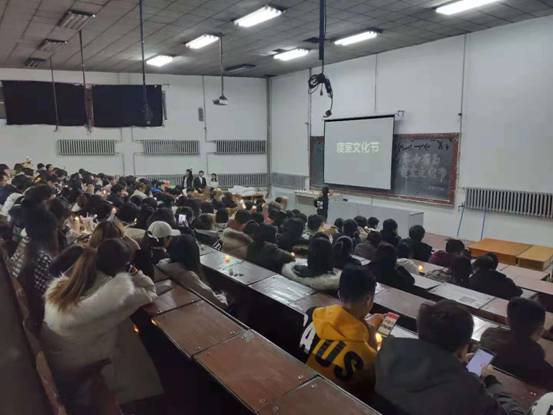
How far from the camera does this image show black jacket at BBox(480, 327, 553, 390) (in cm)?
189

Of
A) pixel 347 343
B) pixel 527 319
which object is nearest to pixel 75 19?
pixel 347 343

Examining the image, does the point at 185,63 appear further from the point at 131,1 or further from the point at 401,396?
the point at 401,396

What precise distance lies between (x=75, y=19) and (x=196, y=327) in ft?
18.7

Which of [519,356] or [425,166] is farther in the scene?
[425,166]

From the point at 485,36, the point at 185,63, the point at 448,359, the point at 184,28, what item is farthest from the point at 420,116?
the point at 448,359

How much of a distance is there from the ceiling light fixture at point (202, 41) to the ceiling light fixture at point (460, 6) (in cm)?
385

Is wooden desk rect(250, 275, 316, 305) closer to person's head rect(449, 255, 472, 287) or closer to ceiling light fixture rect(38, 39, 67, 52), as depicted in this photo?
person's head rect(449, 255, 472, 287)

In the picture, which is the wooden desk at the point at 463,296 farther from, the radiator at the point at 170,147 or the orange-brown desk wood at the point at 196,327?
the radiator at the point at 170,147

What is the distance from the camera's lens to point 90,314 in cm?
188

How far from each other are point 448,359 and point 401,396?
0.22 meters

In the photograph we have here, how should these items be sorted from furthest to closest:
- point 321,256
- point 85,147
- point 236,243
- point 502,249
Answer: point 85,147, point 502,249, point 236,243, point 321,256

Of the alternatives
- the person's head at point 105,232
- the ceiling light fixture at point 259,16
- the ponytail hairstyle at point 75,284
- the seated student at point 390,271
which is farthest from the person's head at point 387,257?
the ceiling light fixture at point 259,16

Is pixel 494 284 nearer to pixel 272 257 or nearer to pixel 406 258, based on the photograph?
pixel 406 258

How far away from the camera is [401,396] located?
1479 millimetres
